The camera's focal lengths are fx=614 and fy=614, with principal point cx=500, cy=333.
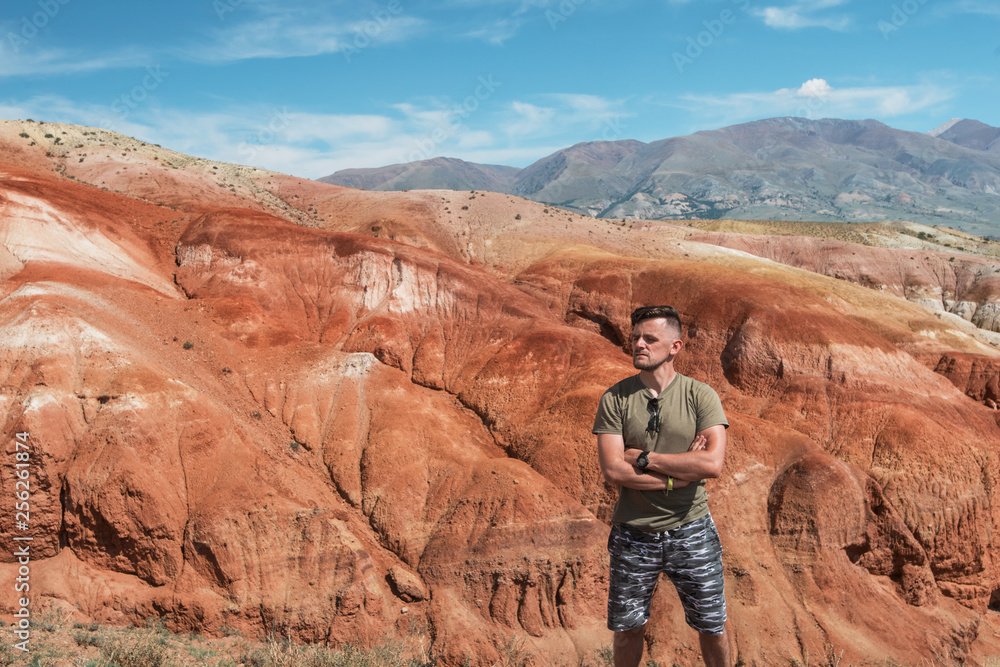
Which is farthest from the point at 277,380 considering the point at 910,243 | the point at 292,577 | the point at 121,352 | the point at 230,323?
the point at 910,243

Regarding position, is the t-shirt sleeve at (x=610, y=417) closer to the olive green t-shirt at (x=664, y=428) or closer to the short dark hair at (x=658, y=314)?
the olive green t-shirt at (x=664, y=428)

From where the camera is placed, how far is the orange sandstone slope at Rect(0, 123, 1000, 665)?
59.1ft

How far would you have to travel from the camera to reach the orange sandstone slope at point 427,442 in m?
18.0

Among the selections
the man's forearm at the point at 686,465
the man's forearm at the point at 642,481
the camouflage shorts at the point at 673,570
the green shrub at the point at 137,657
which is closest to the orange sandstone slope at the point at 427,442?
the green shrub at the point at 137,657

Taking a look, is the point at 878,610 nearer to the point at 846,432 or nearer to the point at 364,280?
the point at 846,432

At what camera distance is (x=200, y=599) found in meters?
17.4

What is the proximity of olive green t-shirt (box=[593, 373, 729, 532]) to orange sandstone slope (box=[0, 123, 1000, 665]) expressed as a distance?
1566cm

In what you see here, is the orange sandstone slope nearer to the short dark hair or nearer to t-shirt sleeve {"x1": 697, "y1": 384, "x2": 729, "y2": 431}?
t-shirt sleeve {"x1": 697, "y1": 384, "x2": 729, "y2": 431}

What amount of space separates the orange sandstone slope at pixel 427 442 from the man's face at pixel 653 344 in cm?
1629

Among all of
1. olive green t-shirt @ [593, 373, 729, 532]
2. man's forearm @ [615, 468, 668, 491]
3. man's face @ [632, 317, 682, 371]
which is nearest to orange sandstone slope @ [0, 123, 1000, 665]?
olive green t-shirt @ [593, 373, 729, 532]

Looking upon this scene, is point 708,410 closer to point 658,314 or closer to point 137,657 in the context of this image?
point 658,314

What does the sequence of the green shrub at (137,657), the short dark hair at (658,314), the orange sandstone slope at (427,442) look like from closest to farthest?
1. the short dark hair at (658,314)
2. the green shrub at (137,657)
3. the orange sandstone slope at (427,442)

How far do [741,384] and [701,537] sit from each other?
2548 centimetres

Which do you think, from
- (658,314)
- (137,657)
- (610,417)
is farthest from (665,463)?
(137,657)
